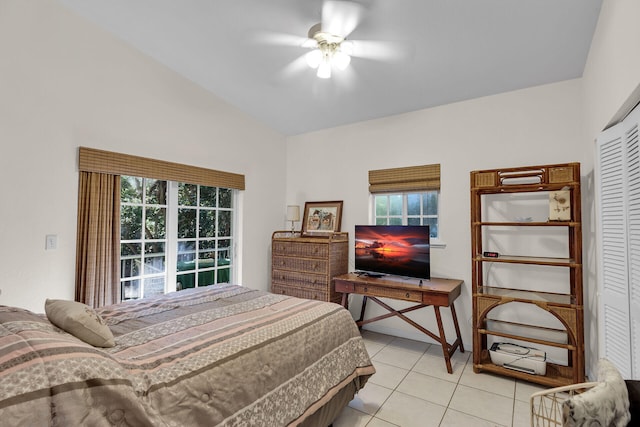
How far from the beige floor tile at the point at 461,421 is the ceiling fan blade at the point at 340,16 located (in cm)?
282

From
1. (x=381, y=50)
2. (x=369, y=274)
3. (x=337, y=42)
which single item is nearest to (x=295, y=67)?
(x=337, y=42)

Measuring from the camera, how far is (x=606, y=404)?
1.06 metres

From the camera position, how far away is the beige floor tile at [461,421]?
204 centimetres

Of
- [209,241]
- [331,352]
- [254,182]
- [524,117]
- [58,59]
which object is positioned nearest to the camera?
[331,352]

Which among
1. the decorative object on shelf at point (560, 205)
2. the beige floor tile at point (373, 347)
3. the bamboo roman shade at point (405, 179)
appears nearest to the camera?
the decorative object on shelf at point (560, 205)

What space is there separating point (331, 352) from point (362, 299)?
2.12m

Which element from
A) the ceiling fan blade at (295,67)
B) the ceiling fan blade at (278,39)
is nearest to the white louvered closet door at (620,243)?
the ceiling fan blade at (278,39)

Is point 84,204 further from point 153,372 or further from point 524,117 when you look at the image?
point 524,117

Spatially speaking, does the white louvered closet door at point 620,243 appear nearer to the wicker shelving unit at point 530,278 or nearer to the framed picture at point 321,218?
the wicker shelving unit at point 530,278

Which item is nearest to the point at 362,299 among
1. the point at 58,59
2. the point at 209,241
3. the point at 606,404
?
the point at 209,241

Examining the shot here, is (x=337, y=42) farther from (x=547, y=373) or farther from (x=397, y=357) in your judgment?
(x=547, y=373)

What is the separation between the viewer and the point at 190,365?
1.30 metres

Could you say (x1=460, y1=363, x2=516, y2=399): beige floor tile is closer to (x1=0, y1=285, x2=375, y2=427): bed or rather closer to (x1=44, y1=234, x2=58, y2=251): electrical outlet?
(x1=0, y1=285, x2=375, y2=427): bed

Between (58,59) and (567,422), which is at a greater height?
(58,59)
